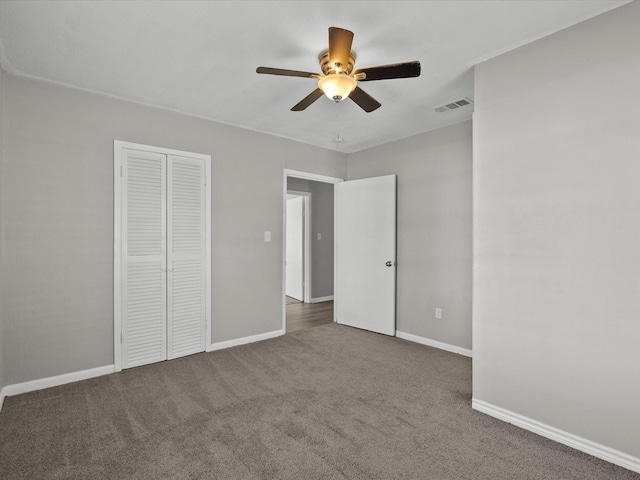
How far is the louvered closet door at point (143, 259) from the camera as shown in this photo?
3195mm

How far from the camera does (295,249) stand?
6828 mm

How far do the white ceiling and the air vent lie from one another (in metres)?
0.10

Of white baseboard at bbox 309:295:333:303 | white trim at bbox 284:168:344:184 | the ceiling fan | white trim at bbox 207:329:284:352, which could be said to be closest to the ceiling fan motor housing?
the ceiling fan

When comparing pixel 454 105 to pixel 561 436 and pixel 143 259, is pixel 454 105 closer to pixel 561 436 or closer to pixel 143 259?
pixel 561 436

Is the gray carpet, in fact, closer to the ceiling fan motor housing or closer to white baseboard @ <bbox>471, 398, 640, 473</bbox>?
white baseboard @ <bbox>471, 398, 640, 473</bbox>

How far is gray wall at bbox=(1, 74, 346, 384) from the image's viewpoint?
2691mm

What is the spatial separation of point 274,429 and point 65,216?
2.45m

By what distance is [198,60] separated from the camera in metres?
2.47

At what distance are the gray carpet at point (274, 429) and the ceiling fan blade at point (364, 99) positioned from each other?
222 cm

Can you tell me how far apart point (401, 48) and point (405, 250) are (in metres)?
2.50

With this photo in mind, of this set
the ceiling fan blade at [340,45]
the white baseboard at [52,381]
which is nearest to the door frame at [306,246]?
the white baseboard at [52,381]

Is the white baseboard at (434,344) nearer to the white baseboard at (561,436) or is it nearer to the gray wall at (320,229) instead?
the white baseboard at (561,436)

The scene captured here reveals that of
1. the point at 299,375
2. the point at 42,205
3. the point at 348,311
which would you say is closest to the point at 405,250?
the point at 348,311

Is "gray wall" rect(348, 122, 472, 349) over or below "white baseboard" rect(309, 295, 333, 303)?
over
